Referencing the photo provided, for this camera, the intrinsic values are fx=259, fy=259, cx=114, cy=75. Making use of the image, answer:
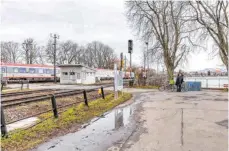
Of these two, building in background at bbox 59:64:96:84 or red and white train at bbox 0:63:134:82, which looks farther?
building in background at bbox 59:64:96:84

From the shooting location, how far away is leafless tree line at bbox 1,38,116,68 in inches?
3246

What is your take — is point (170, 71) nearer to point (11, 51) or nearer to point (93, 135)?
point (93, 135)

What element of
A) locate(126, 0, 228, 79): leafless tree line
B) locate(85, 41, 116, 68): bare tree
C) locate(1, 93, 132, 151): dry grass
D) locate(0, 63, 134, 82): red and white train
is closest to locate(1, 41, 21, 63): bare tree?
locate(85, 41, 116, 68): bare tree

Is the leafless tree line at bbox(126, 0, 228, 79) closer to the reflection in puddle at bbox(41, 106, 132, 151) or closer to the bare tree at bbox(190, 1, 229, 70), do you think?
the bare tree at bbox(190, 1, 229, 70)

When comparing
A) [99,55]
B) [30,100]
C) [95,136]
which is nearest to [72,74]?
[30,100]

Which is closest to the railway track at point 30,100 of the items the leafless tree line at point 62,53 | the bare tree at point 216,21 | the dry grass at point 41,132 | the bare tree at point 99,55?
the dry grass at point 41,132

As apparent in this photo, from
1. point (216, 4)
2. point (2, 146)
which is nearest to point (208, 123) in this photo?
point (2, 146)

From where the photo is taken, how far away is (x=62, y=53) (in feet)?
309

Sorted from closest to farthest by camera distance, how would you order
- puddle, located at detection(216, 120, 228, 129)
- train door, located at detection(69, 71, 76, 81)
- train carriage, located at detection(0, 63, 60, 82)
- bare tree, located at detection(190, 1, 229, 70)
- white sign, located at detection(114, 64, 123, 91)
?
puddle, located at detection(216, 120, 228, 129)
white sign, located at detection(114, 64, 123, 91)
bare tree, located at detection(190, 1, 229, 70)
train carriage, located at detection(0, 63, 60, 82)
train door, located at detection(69, 71, 76, 81)

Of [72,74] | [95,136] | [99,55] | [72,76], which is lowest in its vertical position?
[95,136]

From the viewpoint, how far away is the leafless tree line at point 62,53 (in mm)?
82438

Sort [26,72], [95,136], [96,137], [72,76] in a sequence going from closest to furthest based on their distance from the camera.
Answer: [96,137] → [95,136] → [72,76] → [26,72]

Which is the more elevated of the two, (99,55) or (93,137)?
(99,55)

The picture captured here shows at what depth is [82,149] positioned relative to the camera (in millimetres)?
5207
